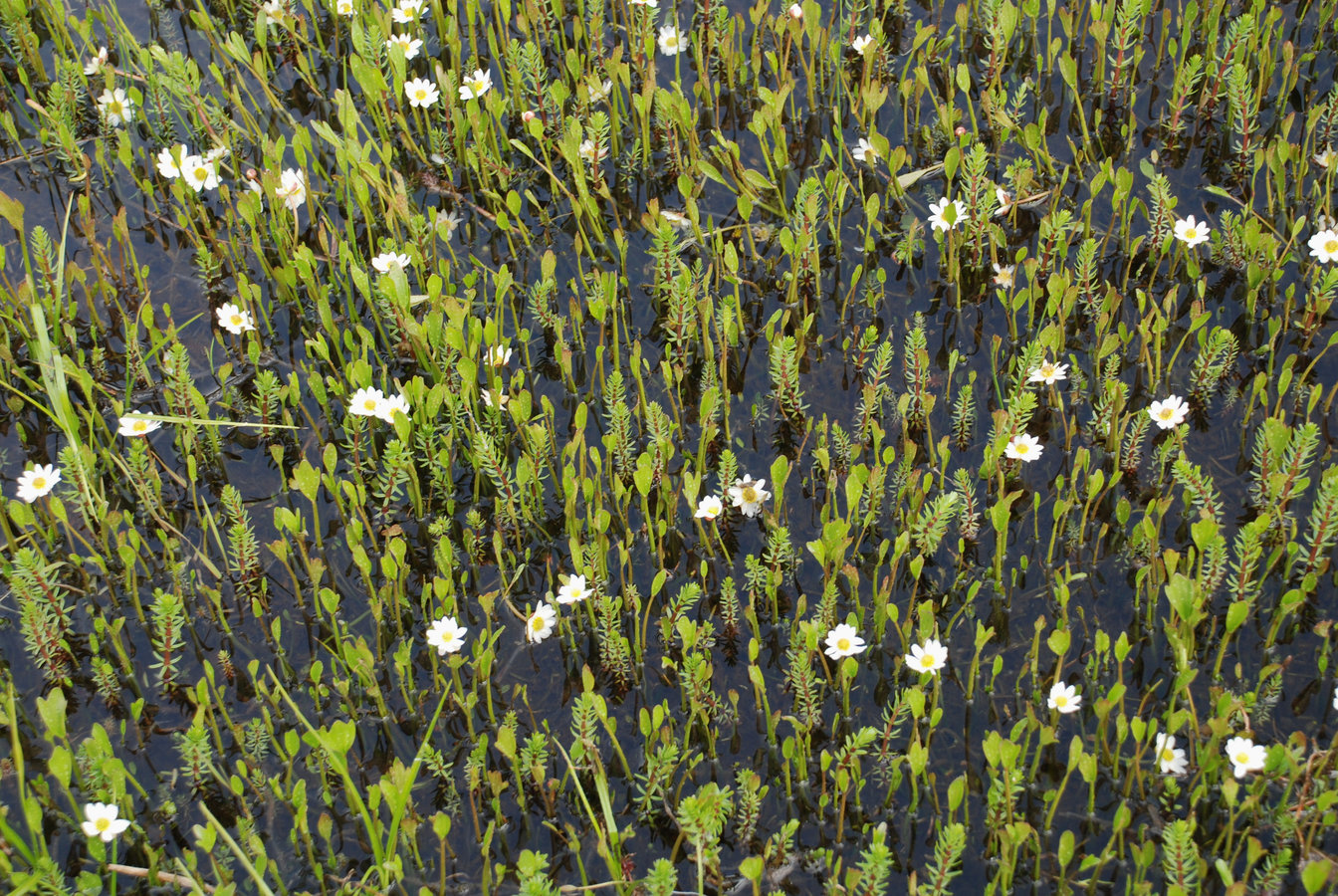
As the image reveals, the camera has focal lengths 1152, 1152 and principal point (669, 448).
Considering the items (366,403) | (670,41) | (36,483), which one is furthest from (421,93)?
(36,483)

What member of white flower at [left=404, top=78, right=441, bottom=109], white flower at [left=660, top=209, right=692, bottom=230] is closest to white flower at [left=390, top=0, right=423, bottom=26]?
white flower at [left=404, top=78, right=441, bottom=109]

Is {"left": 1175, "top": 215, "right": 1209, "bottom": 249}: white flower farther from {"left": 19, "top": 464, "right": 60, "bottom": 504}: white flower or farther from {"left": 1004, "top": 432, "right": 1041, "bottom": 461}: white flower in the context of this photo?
{"left": 19, "top": 464, "right": 60, "bottom": 504}: white flower

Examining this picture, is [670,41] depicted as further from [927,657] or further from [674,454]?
[927,657]

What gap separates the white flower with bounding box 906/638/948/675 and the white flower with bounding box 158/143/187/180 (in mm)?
3155

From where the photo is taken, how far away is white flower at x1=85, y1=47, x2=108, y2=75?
4.78 m

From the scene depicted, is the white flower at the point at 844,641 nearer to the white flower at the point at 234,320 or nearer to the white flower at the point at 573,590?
Result: the white flower at the point at 573,590

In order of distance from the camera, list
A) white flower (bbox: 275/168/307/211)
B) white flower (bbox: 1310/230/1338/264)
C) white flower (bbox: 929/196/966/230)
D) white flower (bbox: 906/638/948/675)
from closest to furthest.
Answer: white flower (bbox: 906/638/948/675) → white flower (bbox: 1310/230/1338/264) → white flower (bbox: 929/196/966/230) → white flower (bbox: 275/168/307/211)

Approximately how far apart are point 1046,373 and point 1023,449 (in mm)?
317

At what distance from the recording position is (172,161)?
4.34m

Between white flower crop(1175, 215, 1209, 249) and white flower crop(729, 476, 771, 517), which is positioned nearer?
white flower crop(729, 476, 771, 517)

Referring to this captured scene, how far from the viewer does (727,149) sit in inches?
170

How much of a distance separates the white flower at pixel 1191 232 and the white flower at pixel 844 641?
1.86 metres

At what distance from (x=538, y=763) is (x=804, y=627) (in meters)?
0.75

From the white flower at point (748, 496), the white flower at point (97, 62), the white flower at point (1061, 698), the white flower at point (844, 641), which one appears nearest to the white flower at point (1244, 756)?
the white flower at point (1061, 698)
